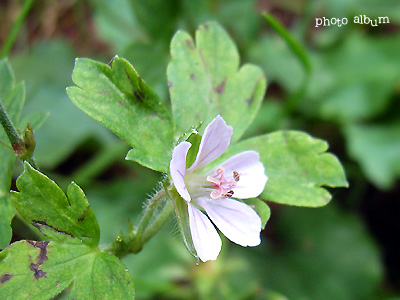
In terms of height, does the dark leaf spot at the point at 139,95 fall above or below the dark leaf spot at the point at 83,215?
above

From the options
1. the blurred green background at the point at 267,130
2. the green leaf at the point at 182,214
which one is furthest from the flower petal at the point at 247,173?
the blurred green background at the point at 267,130

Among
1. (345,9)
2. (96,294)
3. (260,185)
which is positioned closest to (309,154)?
(260,185)

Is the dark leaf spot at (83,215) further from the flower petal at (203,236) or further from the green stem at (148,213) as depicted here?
the flower petal at (203,236)

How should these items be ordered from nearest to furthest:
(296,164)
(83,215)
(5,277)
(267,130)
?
(5,277) → (83,215) → (296,164) → (267,130)

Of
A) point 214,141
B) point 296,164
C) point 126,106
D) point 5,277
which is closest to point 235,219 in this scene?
point 214,141

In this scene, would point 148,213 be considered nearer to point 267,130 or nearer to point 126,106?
point 126,106

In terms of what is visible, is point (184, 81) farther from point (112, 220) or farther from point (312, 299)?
point (312, 299)

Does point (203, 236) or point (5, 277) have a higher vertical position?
point (5, 277)
